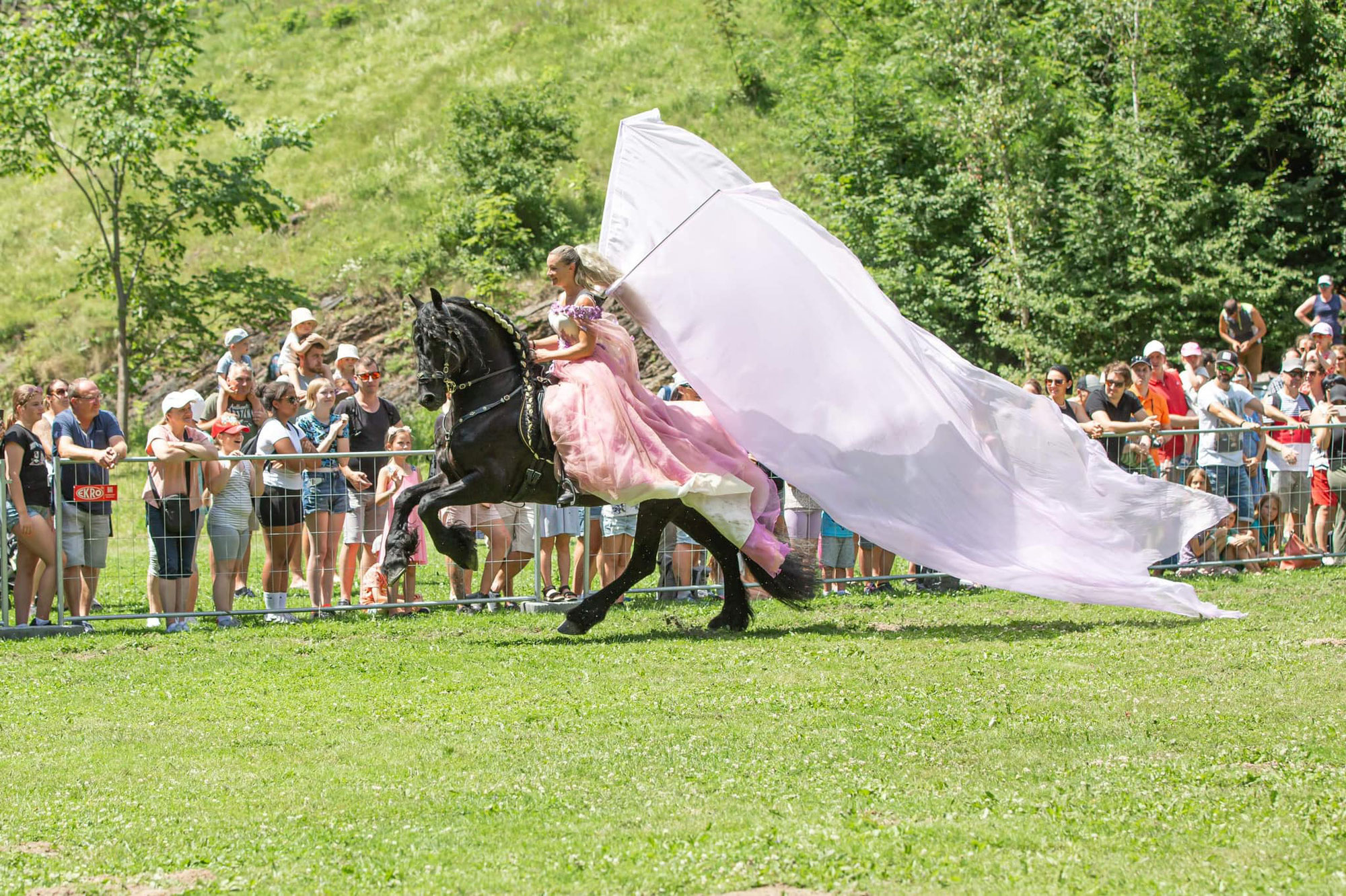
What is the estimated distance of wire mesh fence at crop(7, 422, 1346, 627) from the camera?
35.4 feet

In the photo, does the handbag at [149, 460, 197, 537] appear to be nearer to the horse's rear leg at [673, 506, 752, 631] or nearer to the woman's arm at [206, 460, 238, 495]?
the woman's arm at [206, 460, 238, 495]

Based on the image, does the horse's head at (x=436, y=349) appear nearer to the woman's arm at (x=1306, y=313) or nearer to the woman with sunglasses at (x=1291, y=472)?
the woman with sunglasses at (x=1291, y=472)

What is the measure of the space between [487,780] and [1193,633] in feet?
18.2

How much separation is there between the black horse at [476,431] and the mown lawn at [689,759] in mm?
899

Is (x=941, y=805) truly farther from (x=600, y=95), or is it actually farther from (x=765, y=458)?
(x=600, y=95)

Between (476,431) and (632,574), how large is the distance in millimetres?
1665

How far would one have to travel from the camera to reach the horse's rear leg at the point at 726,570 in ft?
32.6

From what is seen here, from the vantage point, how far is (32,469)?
35.1 feet

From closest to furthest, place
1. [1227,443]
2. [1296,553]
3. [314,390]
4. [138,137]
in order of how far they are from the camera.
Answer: [314,390]
[1227,443]
[1296,553]
[138,137]

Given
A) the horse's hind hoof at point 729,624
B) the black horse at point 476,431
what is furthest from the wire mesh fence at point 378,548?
the horse's hind hoof at point 729,624

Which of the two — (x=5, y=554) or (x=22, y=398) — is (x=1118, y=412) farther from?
(x=5, y=554)

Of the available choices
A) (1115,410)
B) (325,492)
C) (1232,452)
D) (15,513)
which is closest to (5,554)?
(15,513)

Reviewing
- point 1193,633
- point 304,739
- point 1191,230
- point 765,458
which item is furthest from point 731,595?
point 1191,230

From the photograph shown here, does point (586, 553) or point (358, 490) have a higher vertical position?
point (358, 490)
